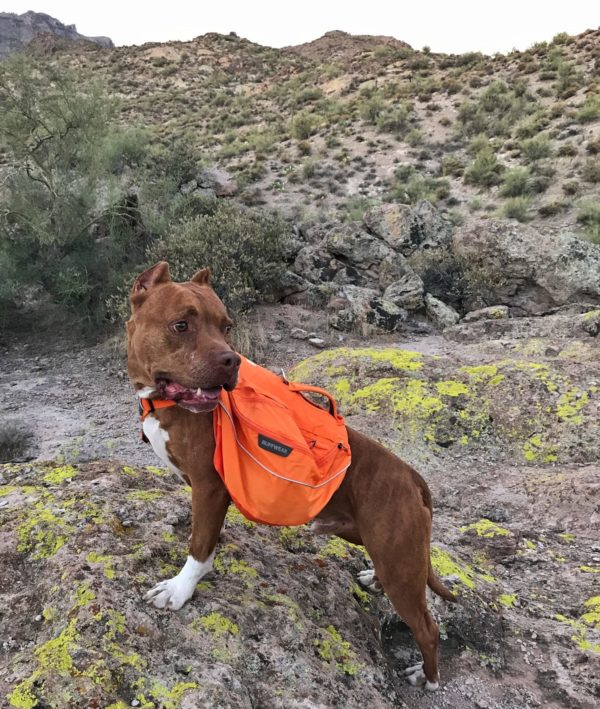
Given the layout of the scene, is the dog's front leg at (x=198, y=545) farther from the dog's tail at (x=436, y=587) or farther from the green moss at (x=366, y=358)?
the green moss at (x=366, y=358)

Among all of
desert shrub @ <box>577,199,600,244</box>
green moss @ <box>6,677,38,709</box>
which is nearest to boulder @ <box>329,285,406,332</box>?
desert shrub @ <box>577,199,600,244</box>

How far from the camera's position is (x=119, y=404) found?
731 cm

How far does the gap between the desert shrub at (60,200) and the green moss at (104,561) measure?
853cm

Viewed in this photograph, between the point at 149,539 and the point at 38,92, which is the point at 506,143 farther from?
the point at 149,539

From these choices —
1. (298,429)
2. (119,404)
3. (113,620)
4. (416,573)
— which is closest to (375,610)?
(416,573)

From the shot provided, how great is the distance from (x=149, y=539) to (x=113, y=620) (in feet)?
1.84

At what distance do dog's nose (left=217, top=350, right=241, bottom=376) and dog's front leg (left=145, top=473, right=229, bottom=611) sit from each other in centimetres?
51

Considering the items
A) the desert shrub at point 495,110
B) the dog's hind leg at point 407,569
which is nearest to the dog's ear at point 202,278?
the dog's hind leg at point 407,569

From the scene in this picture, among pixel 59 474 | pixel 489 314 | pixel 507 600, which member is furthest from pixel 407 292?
pixel 59 474

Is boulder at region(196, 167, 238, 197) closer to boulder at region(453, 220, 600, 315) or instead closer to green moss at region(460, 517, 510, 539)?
boulder at region(453, 220, 600, 315)

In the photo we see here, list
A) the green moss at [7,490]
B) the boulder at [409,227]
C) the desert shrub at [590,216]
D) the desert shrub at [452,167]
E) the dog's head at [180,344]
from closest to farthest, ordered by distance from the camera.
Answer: the dog's head at [180,344] → the green moss at [7,490] → the boulder at [409,227] → the desert shrub at [590,216] → the desert shrub at [452,167]

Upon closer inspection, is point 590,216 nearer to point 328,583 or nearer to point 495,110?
point 495,110

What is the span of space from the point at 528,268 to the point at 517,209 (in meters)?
5.77

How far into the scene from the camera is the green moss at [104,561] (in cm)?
212
